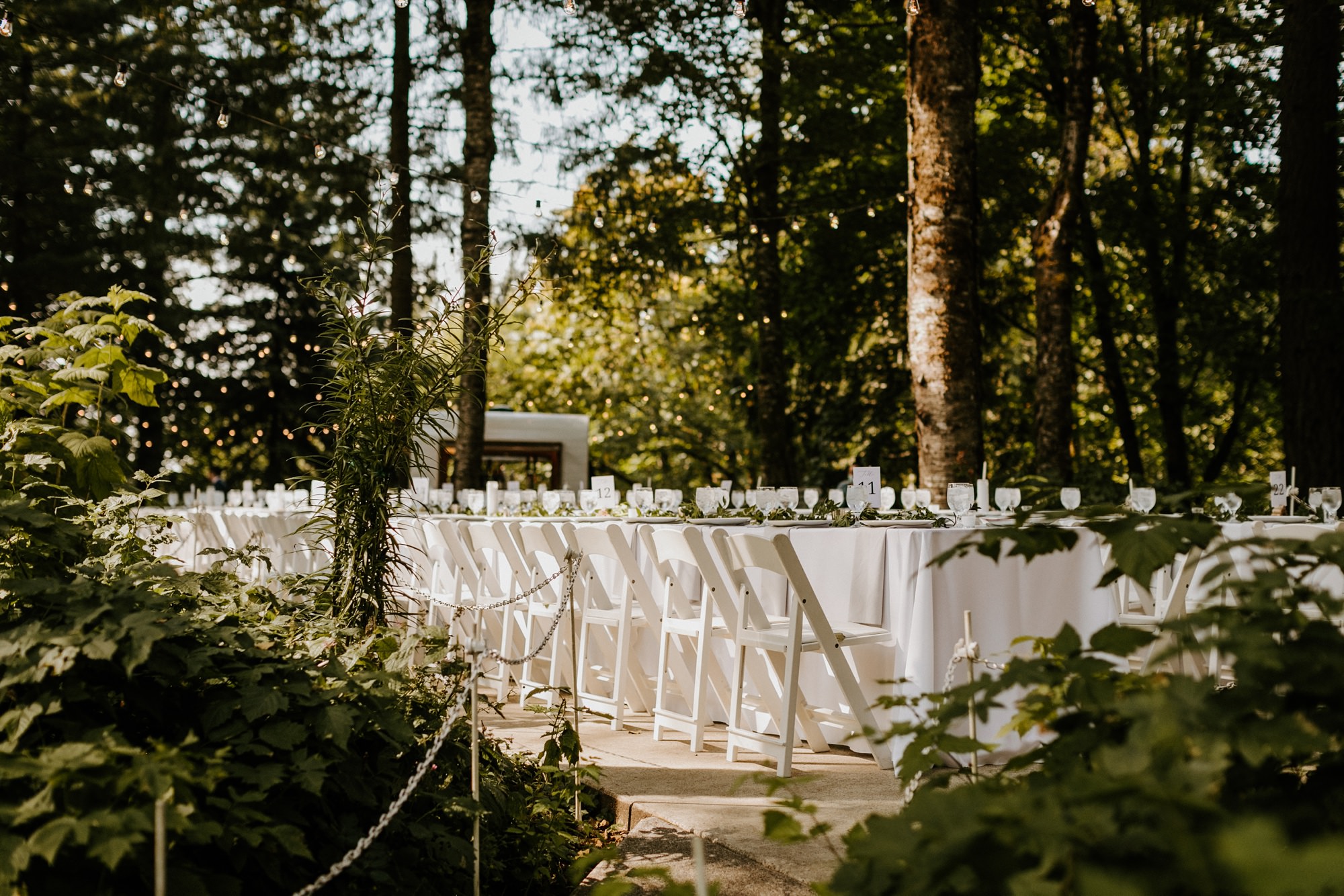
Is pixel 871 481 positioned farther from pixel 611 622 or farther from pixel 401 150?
pixel 401 150

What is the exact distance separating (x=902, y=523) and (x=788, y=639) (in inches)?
36.7

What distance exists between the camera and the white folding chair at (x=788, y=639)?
145 inches

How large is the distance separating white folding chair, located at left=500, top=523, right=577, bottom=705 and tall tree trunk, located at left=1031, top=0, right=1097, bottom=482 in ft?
16.4

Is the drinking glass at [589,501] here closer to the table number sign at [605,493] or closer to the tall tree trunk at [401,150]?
the table number sign at [605,493]

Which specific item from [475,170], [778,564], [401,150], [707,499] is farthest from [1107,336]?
[778,564]

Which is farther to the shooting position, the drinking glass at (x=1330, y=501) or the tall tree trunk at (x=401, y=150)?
the tall tree trunk at (x=401, y=150)

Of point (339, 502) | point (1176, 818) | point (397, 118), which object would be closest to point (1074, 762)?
point (1176, 818)

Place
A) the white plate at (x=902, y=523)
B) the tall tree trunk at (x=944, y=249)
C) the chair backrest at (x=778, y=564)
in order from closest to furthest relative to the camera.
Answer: the chair backrest at (x=778, y=564) < the white plate at (x=902, y=523) < the tall tree trunk at (x=944, y=249)

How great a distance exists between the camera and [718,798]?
138 inches

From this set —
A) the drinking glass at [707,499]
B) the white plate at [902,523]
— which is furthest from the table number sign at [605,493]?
the white plate at [902,523]

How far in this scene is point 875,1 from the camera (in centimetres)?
1276

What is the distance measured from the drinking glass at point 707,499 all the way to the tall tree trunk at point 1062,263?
4501 mm

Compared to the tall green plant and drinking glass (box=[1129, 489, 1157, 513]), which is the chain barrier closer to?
the tall green plant

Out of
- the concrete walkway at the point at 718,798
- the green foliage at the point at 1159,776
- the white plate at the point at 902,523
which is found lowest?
the concrete walkway at the point at 718,798
